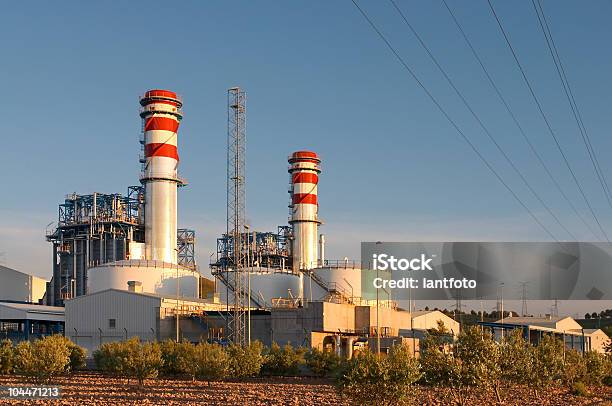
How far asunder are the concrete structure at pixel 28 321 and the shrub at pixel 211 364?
2952 centimetres

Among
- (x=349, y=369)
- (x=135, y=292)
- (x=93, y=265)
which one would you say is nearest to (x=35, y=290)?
(x=93, y=265)

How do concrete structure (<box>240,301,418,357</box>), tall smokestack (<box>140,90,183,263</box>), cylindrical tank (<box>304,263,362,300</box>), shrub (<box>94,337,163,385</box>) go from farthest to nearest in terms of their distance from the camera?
cylindrical tank (<box>304,263,362,300</box>) → tall smokestack (<box>140,90,183,263</box>) → concrete structure (<box>240,301,418,357</box>) → shrub (<box>94,337,163,385</box>)

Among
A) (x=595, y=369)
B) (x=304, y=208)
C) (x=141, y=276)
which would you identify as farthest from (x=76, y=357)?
(x=304, y=208)

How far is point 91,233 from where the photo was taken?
296ft

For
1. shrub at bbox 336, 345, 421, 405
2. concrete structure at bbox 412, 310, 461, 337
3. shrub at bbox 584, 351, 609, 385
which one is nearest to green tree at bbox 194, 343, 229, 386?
shrub at bbox 336, 345, 421, 405

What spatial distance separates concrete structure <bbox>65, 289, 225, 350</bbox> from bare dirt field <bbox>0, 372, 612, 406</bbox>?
48.4 feet

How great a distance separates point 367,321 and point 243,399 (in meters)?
Answer: 38.6

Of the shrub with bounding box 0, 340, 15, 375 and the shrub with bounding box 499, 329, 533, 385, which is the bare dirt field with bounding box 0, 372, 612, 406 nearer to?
the shrub with bounding box 499, 329, 533, 385

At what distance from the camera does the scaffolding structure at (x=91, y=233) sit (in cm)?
8925

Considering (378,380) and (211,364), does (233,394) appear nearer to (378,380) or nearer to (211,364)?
(211,364)

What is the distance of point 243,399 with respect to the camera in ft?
137

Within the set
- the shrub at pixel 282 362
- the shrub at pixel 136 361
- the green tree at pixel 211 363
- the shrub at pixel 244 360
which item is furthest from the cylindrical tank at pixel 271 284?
the shrub at pixel 136 361

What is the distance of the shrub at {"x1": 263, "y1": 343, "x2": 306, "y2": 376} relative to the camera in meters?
61.4

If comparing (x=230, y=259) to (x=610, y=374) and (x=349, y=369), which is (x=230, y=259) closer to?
(x=610, y=374)
